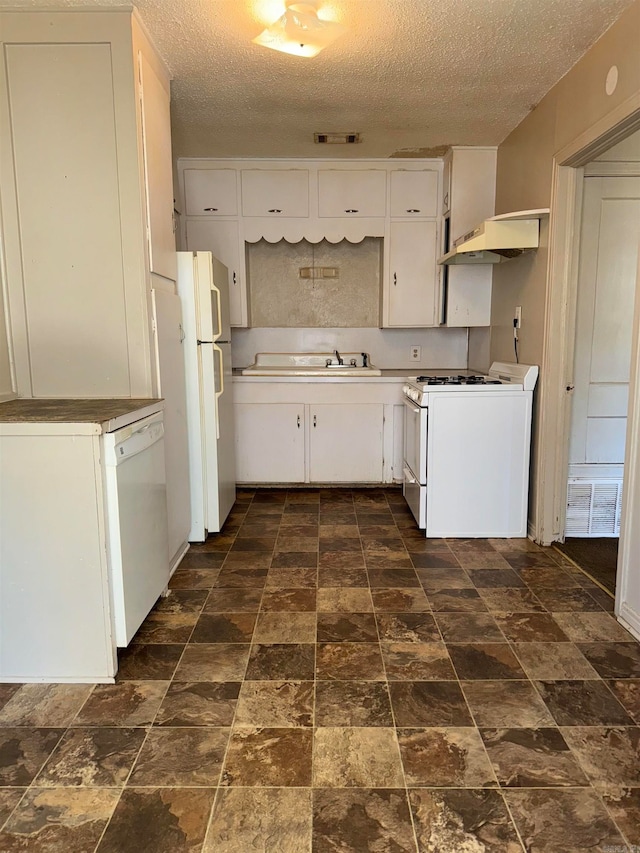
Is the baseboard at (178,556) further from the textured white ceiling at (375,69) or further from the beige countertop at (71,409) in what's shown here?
the textured white ceiling at (375,69)

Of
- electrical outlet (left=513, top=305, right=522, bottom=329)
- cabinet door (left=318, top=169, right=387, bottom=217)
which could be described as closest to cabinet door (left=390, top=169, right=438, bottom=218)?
cabinet door (left=318, top=169, right=387, bottom=217)

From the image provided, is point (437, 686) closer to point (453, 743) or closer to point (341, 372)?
point (453, 743)

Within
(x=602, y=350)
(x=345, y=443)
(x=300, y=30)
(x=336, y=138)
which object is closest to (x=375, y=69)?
(x=300, y=30)

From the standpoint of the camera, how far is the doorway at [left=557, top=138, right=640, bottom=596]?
9.95 ft

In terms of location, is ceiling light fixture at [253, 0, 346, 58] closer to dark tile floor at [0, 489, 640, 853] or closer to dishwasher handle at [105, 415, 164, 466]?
dishwasher handle at [105, 415, 164, 466]

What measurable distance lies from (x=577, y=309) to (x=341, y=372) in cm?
174

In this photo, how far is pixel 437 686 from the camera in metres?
1.84

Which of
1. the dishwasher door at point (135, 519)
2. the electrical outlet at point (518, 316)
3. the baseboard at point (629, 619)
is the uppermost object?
the electrical outlet at point (518, 316)

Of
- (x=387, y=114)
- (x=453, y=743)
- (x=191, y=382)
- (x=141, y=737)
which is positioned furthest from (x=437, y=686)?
(x=387, y=114)

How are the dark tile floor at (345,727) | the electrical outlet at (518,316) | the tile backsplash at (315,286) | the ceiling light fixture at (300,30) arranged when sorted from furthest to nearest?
the tile backsplash at (315,286)
the electrical outlet at (518,316)
the ceiling light fixture at (300,30)
the dark tile floor at (345,727)

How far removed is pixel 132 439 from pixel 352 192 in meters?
3.01

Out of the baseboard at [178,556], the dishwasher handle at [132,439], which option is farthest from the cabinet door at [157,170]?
the baseboard at [178,556]

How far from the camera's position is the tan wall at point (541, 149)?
7.41 feet

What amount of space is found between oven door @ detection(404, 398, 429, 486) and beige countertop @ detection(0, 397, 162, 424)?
1.54 m
